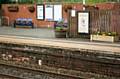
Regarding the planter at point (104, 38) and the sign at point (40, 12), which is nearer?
the planter at point (104, 38)

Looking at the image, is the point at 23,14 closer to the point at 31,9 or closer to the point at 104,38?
the point at 31,9

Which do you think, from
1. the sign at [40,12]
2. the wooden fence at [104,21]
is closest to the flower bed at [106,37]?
the wooden fence at [104,21]

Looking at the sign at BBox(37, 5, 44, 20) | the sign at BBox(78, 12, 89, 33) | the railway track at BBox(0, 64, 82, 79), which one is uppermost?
the sign at BBox(37, 5, 44, 20)

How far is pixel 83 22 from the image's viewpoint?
2119cm

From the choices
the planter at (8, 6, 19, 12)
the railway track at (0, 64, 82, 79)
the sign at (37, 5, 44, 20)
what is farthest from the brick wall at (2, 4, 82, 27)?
the railway track at (0, 64, 82, 79)

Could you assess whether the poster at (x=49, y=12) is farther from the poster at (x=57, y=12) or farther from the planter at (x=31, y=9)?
the planter at (x=31, y=9)

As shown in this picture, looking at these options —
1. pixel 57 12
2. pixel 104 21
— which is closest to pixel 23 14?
pixel 57 12

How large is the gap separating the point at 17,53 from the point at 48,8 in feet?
34.0

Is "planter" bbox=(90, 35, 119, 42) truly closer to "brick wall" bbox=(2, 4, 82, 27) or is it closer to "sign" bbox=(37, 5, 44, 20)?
"brick wall" bbox=(2, 4, 82, 27)

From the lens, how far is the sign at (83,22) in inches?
828

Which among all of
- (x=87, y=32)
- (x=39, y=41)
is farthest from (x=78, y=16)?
(x=39, y=41)

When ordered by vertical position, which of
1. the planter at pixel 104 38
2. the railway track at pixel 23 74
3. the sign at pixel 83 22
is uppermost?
the sign at pixel 83 22

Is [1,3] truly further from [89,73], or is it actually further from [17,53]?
[89,73]

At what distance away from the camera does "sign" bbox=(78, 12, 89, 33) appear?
2103 cm
